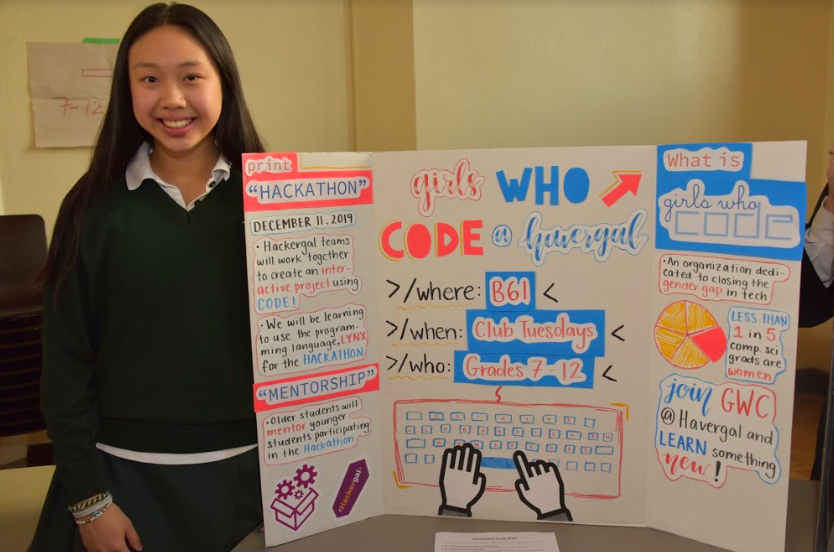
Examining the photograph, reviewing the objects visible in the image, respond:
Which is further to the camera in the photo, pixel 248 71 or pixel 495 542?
pixel 248 71

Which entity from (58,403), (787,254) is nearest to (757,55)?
(787,254)

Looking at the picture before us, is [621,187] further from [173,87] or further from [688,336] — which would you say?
[173,87]

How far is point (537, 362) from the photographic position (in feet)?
3.98

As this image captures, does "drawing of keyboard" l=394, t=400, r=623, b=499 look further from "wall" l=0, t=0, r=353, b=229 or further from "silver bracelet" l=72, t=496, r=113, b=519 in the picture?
"wall" l=0, t=0, r=353, b=229

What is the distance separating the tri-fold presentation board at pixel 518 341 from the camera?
3.69 feet

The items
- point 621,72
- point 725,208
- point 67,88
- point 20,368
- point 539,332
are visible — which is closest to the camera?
point 725,208

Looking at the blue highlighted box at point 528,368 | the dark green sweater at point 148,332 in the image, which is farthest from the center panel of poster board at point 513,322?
the dark green sweater at point 148,332

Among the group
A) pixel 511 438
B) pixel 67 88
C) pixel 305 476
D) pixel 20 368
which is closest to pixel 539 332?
pixel 511 438

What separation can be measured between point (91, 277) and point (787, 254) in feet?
3.73

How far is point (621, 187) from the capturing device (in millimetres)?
1164

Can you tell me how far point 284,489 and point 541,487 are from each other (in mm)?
454

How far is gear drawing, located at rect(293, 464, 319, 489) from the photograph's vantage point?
1.21 meters

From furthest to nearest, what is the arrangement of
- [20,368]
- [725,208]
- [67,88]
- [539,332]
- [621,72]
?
[67,88] → [621,72] → [20,368] → [539,332] → [725,208]

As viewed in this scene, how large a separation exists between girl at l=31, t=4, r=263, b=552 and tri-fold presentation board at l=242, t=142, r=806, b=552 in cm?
9
